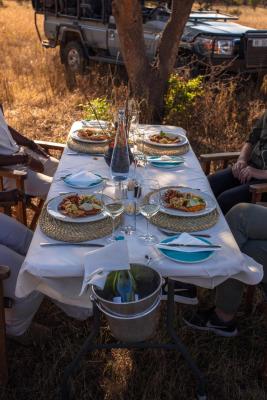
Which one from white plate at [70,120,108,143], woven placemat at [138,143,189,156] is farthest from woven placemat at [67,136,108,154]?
woven placemat at [138,143,189,156]

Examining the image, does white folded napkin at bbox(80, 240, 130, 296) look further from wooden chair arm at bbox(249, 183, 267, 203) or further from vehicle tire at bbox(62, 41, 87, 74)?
vehicle tire at bbox(62, 41, 87, 74)

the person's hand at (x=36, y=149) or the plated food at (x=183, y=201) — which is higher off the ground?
the plated food at (x=183, y=201)

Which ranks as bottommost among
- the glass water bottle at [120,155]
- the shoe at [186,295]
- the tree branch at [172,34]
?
the shoe at [186,295]

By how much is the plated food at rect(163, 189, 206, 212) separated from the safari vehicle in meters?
4.32

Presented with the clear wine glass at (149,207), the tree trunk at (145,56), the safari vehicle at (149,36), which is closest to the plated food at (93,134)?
the clear wine glass at (149,207)

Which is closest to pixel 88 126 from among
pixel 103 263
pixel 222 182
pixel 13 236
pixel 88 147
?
pixel 88 147

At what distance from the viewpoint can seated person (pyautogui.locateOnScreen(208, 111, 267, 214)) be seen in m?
3.14

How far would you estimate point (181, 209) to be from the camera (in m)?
2.15

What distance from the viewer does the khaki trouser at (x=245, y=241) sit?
94.9 inches

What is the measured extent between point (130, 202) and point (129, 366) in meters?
0.87

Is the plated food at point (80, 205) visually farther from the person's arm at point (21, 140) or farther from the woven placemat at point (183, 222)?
the person's arm at point (21, 140)

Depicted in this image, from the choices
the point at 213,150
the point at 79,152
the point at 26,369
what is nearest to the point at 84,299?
the point at 26,369

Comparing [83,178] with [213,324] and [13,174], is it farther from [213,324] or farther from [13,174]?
[213,324]

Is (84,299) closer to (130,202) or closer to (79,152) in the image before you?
(130,202)
